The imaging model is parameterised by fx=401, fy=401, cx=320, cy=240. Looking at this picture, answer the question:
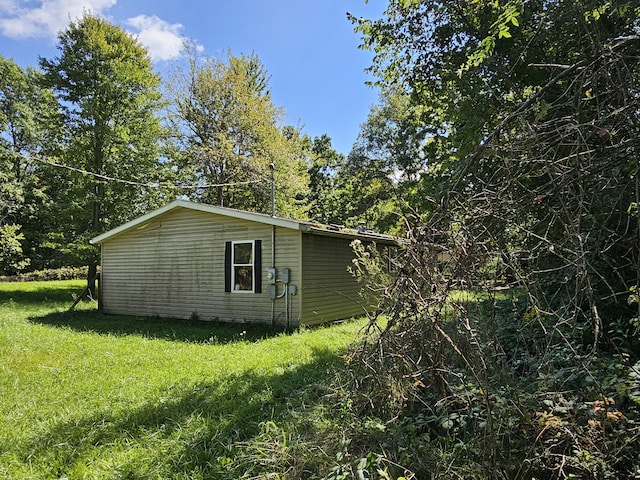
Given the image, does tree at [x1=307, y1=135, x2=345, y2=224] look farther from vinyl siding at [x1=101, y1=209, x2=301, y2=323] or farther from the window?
the window

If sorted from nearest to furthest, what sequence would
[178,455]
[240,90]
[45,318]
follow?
[178,455], [45,318], [240,90]

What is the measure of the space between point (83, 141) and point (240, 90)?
7.29 meters

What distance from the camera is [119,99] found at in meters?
14.8

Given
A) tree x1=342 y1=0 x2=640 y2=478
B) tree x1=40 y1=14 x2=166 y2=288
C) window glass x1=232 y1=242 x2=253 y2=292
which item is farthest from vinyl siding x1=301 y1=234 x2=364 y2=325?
tree x1=40 y1=14 x2=166 y2=288

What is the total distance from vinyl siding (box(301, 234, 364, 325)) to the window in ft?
3.73

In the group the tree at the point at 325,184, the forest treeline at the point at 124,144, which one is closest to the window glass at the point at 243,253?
the forest treeline at the point at 124,144

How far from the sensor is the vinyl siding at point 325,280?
861cm

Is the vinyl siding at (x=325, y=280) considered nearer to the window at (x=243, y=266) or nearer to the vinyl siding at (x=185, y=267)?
the vinyl siding at (x=185, y=267)

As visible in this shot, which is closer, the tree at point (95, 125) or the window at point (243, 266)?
the window at point (243, 266)

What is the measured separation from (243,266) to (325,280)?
1908 mm

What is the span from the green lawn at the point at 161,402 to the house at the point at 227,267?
1.07m

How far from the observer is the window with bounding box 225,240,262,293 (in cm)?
896

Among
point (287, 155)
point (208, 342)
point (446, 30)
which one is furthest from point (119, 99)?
point (446, 30)

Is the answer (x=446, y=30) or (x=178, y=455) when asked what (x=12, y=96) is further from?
(x=178, y=455)
